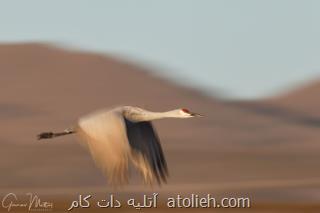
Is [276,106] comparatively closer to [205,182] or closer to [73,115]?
[73,115]

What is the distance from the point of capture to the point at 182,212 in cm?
2453

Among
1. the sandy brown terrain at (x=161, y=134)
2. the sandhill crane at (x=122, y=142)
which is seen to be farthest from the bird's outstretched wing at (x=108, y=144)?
the sandy brown terrain at (x=161, y=134)

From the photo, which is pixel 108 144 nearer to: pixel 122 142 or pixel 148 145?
pixel 122 142

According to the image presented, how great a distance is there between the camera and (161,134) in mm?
70750

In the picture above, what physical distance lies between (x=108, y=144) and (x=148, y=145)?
218cm

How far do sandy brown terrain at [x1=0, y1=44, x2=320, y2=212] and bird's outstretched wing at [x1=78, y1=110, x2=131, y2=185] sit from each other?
44.6 ft

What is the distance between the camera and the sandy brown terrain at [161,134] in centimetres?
4553

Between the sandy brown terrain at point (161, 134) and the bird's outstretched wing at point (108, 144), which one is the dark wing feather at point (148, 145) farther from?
the sandy brown terrain at point (161, 134)

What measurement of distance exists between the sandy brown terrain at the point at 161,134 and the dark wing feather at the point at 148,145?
1178cm

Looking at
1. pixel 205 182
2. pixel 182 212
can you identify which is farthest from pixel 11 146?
pixel 182 212

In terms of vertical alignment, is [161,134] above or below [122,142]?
above

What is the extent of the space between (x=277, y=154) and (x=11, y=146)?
13780 millimetres

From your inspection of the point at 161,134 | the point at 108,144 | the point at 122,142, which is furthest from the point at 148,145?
the point at 161,134

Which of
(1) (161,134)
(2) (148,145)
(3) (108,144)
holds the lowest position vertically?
(3) (108,144)
